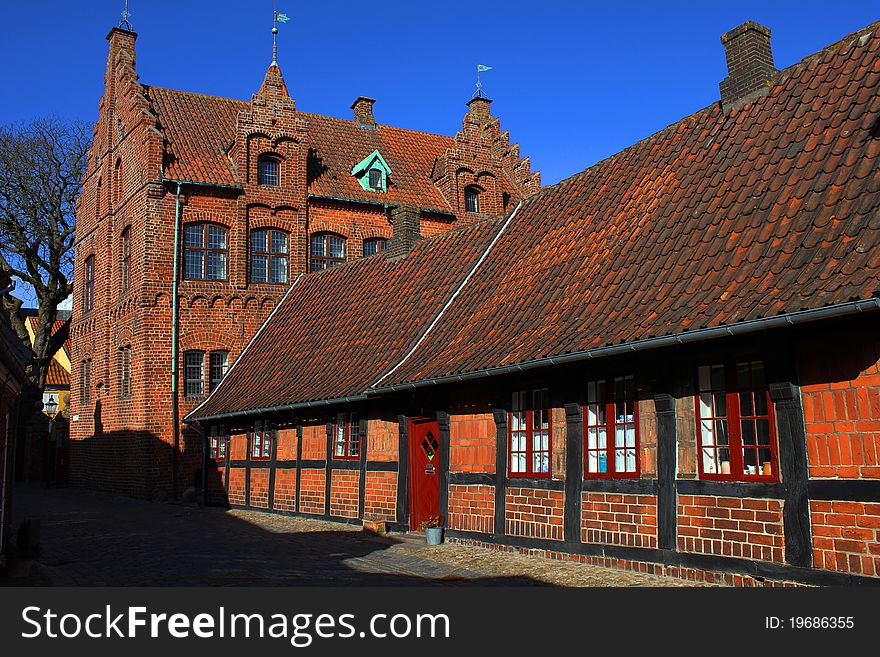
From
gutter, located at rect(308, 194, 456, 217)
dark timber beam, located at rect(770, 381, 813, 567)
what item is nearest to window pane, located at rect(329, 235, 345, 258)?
gutter, located at rect(308, 194, 456, 217)

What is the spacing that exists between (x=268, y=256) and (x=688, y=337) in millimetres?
18441

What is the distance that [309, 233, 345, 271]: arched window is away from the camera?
26.5m

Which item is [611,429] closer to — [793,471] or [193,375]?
[793,471]

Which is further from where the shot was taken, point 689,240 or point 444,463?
point 444,463

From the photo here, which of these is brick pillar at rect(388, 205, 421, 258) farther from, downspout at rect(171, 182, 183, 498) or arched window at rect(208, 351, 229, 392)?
downspout at rect(171, 182, 183, 498)

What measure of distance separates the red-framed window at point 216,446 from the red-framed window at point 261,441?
86.3 inches

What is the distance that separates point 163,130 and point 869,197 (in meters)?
21.6

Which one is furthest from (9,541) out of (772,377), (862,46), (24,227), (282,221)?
(24,227)

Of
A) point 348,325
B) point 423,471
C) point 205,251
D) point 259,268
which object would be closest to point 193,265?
point 205,251

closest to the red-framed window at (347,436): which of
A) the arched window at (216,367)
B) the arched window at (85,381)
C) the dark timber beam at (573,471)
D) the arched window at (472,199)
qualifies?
the dark timber beam at (573,471)

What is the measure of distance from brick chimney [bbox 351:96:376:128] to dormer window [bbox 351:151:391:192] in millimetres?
3210

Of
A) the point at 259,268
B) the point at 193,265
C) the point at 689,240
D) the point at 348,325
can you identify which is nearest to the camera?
the point at 689,240

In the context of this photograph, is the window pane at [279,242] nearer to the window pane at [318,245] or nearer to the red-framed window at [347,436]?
the window pane at [318,245]

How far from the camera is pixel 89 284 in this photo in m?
29.4
